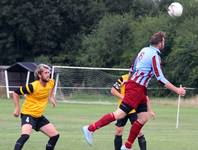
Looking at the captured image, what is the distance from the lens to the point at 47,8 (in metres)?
61.0

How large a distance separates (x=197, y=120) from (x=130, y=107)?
1774cm

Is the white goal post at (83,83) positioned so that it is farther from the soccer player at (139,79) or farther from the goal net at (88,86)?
the soccer player at (139,79)

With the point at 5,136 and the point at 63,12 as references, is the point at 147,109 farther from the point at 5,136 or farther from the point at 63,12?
the point at 63,12

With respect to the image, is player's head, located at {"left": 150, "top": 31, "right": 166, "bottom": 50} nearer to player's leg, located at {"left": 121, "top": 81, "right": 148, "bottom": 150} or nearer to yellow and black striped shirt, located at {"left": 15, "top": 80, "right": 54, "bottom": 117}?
player's leg, located at {"left": 121, "top": 81, "right": 148, "bottom": 150}

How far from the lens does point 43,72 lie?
1179cm

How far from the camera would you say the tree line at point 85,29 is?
54.2m

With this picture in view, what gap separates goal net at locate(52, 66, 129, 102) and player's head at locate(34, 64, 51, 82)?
27.8 metres

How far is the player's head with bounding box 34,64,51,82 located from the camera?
462 inches

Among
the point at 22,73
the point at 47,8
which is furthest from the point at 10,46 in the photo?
the point at 22,73

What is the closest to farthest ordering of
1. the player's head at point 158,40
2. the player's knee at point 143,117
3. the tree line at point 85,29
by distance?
the player's head at point 158,40 < the player's knee at point 143,117 < the tree line at point 85,29

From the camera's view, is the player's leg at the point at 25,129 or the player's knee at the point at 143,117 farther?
the player's knee at the point at 143,117

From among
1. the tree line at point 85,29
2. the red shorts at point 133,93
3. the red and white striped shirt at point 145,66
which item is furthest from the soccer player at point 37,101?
the tree line at point 85,29

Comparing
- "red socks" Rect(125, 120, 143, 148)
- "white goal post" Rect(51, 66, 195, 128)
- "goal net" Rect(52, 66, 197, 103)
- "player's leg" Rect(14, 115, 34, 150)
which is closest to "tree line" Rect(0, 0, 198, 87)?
"goal net" Rect(52, 66, 197, 103)

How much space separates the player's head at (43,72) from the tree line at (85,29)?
3996 cm
